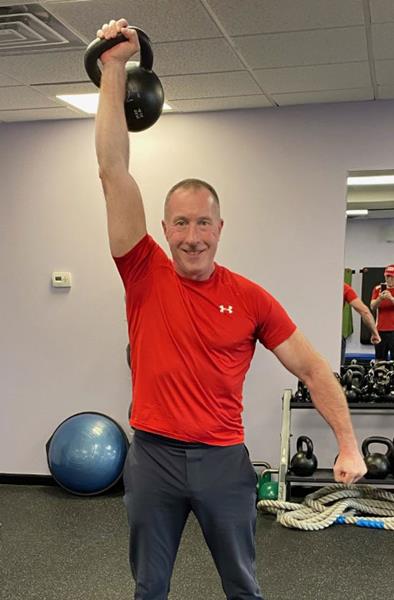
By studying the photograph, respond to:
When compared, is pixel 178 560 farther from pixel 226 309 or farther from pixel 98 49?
pixel 98 49

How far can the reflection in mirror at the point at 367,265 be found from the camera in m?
3.83

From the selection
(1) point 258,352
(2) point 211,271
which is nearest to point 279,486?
(1) point 258,352

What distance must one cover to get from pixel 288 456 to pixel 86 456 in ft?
3.70

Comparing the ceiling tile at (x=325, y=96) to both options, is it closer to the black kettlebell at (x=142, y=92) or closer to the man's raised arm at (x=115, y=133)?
the black kettlebell at (x=142, y=92)

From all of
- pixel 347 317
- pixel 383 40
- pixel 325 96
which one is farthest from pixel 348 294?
pixel 383 40

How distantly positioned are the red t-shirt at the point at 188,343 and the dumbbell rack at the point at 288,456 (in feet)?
6.02

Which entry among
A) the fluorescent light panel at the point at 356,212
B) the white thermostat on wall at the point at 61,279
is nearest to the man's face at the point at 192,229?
the fluorescent light panel at the point at 356,212

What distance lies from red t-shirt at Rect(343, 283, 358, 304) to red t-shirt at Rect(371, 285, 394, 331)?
180 mm

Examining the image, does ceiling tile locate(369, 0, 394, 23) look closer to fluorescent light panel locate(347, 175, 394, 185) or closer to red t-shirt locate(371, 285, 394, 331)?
fluorescent light panel locate(347, 175, 394, 185)

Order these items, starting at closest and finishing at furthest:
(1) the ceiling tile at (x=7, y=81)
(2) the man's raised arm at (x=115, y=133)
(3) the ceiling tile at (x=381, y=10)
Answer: (2) the man's raised arm at (x=115, y=133)
(3) the ceiling tile at (x=381, y=10)
(1) the ceiling tile at (x=7, y=81)

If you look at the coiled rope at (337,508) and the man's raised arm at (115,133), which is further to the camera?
the coiled rope at (337,508)

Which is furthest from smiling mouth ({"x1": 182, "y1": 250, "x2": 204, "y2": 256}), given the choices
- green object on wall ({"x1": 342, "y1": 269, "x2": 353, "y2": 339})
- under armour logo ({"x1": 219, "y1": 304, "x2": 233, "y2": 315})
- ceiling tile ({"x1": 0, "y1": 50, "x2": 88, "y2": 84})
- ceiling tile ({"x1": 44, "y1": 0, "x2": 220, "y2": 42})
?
green object on wall ({"x1": 342, "y1": 269, "x2": 353, "y2": 339})

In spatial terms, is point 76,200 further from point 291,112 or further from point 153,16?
point 153,16

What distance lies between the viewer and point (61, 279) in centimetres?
405
